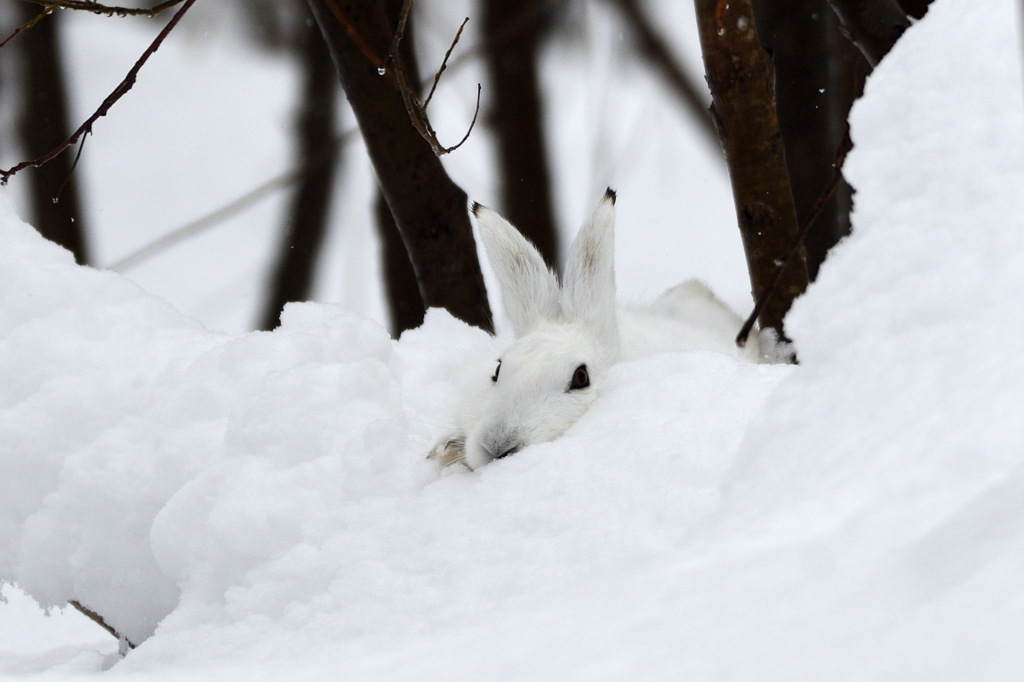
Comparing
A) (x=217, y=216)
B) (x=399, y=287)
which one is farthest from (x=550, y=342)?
(x=399, y=287)

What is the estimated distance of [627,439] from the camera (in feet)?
6.48

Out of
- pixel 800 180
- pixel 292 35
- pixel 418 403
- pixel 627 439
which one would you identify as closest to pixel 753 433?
pixel 627 439

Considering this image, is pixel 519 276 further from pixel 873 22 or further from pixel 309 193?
pixel 309 193

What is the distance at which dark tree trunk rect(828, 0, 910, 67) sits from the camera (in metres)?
2.88

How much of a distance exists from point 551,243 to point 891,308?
360cm

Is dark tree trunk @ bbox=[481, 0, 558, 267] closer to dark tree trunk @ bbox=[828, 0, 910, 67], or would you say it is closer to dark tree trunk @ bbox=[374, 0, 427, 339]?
dark tree trunk @ bbox=[374, 0, 427, 339]

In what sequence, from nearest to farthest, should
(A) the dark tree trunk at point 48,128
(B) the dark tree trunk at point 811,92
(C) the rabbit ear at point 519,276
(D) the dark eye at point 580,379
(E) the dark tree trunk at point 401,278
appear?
1. (D) the dark eye at point 580,379
2. (C) the rabbit ear at point 519,276
3. (B) the dark tree trunk at point 811,92
4. (A) the dark tree trunk at point 48,128
5. (E) the dark tree trunk at point 401,278

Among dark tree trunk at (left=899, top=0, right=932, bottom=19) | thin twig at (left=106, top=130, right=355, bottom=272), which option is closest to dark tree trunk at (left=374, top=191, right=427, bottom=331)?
thin twig at (left=106, top=130, right=355, bottom=272)

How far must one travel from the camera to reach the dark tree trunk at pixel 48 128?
4.80 metres

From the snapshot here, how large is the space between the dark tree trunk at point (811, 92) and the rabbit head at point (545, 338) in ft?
4.97

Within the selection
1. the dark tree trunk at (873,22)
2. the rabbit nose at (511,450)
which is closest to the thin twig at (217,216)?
the rabbit nose at (511,450)

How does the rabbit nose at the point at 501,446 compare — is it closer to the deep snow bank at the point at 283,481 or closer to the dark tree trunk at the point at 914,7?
the deep snow bank at the point at 283,481

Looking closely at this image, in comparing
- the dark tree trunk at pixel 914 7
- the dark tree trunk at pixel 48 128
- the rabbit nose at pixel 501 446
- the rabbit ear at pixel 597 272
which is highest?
the dark tree trunk at pixel 48 128

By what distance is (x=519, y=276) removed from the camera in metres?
3.30
